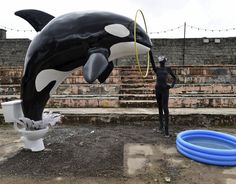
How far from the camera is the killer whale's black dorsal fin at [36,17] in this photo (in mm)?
4609

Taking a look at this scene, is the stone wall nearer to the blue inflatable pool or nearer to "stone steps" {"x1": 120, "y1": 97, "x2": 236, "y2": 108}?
"stone steps" {"x1": 120, "y1": 97, "x2": 236, "y2": 108}

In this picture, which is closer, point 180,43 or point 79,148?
point 79,148

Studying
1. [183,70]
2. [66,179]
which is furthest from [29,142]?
[183,70]

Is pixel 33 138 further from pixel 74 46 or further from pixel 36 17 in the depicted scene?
pixel 36 17

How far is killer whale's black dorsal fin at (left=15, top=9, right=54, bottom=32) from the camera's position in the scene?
4.61m

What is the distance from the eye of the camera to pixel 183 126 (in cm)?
672

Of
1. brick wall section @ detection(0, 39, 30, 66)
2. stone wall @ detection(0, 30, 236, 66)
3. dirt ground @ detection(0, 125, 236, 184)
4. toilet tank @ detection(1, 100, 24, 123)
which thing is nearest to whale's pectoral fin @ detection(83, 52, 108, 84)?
dirt ground @ detection(0, 125, 236, 184)

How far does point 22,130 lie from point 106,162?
163 centimetres

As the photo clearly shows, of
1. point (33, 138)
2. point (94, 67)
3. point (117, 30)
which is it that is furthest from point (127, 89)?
point (94, 67)

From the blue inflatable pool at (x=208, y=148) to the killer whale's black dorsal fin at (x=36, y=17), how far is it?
10.5 ft

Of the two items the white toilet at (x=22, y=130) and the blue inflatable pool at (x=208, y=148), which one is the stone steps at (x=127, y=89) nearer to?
the blue inflatable pool at (x=208, y=148)

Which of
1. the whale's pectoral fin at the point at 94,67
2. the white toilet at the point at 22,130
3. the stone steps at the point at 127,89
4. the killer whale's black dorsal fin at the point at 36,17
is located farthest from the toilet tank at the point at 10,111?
the stone steps at the point at 127,89

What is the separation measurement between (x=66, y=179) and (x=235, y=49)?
13373 millimetres

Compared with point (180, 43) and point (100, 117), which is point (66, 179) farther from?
point (180, 43)
